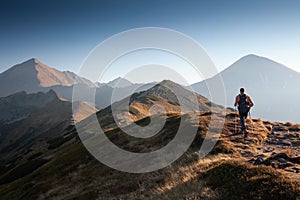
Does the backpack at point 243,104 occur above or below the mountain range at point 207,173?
above

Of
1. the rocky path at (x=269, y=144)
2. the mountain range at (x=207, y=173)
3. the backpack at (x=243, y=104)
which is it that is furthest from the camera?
the backpack at (x=243, y=104)

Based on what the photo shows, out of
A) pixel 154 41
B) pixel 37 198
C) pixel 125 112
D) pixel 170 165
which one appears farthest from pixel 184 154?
pixel 125 112

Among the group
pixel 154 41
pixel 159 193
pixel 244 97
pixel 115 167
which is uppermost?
pixel 154 41

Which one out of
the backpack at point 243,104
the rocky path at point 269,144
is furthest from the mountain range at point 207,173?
the backpack at point 243,104

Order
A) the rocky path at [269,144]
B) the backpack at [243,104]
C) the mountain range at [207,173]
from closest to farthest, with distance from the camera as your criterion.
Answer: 1. the mountain range at [207,173]
2. the rocky path at [269,144]
3. the backpack at [243,104]

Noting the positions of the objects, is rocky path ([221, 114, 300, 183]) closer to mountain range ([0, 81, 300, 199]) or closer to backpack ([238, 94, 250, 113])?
A: mountain range ([0, 81, 300, 199])

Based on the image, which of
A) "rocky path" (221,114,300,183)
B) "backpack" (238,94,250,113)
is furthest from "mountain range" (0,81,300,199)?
"backpack" (238,94,250,113)

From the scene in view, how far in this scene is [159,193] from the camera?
15000mm

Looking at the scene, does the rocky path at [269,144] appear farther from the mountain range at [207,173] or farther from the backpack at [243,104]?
the backpack at [243,104]

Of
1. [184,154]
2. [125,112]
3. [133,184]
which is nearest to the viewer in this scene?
[133,184]

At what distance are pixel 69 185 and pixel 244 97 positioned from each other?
72.9 feet

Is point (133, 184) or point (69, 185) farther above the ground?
point (133, 184)

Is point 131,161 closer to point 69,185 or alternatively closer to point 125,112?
point 69,185

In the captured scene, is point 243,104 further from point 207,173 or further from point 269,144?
point 207,173
